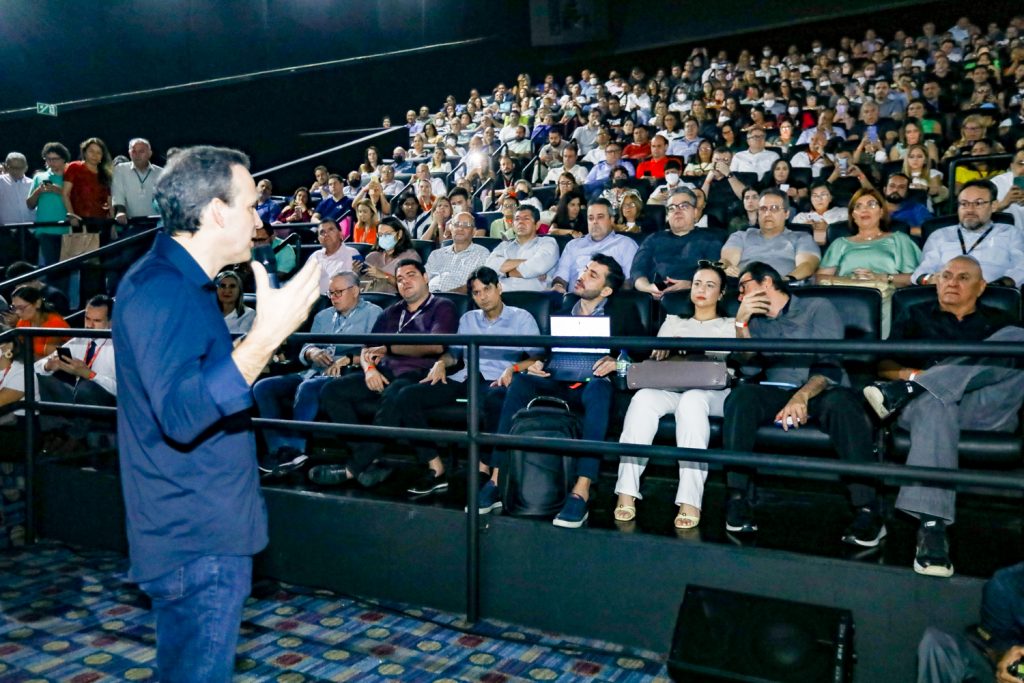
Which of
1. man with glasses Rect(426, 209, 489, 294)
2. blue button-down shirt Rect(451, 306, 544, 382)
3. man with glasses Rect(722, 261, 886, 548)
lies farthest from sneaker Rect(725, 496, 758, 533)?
man with glasses Rect(426, 209, 489, 294)

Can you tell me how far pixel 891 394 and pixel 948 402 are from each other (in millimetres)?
162

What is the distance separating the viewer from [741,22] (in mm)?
13898

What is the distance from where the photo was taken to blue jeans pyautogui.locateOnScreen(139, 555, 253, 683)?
50.2 inches

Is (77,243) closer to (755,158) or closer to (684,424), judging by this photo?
(684,424)

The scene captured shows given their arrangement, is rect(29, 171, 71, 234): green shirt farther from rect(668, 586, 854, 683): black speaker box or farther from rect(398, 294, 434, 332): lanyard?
rect(668, 586, 854, 683): black speaker box

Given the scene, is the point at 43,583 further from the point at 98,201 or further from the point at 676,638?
the point at 98,201

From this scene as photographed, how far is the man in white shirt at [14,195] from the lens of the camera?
6.35 m

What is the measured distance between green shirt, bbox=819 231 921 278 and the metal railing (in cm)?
184

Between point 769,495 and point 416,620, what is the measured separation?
1397 mm

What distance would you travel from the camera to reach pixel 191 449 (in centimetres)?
128

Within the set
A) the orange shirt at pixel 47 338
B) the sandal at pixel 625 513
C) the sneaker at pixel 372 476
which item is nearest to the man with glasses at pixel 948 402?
the sandal at pixel 625 513

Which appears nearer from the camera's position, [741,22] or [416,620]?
[416,620]

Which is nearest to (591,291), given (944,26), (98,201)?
(98,201)

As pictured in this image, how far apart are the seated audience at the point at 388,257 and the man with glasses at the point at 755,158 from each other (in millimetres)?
3204
